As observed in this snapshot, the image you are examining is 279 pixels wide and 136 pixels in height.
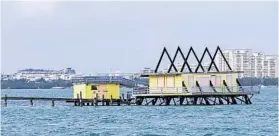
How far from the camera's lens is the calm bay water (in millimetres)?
62781

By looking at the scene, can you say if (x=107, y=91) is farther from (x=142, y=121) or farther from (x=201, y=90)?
(x=142, y=121)

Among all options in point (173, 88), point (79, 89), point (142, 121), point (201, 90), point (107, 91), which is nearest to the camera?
point (142, 121)

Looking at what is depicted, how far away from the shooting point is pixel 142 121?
2847 inches

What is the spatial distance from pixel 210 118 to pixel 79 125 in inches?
410

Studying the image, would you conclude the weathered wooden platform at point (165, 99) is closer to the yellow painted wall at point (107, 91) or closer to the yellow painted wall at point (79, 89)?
the yellow painted wall at point (107, 91)

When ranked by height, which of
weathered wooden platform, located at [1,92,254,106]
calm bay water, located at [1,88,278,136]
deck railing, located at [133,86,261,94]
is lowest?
calm bay water, located at [1,88,278,136]

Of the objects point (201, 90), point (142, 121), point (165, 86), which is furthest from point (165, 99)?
point (142, 121)

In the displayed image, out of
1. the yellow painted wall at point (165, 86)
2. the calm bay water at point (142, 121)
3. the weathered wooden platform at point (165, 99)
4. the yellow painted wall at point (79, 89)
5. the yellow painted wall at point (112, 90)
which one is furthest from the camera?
the yellow painted wall at point (79, 89)

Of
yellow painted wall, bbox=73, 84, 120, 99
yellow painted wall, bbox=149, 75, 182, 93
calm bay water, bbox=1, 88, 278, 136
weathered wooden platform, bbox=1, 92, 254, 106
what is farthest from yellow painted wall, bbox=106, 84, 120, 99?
yellow painted wall, bbox=149, 75, 182, 93

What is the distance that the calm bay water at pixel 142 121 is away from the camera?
62.8m

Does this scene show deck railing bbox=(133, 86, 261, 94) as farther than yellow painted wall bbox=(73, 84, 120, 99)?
No

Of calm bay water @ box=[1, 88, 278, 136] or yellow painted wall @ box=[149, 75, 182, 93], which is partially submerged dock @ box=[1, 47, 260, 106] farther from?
calm bay water @ box=[1, 88, 278, 136]

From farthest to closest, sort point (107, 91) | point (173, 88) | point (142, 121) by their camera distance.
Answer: point (107, 91) < point (173, 88) < point (142, 121)

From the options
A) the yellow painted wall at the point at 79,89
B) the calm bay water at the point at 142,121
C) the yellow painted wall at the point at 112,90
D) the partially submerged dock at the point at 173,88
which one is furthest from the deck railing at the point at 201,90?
the yellow painted wall at the point at 79,89
